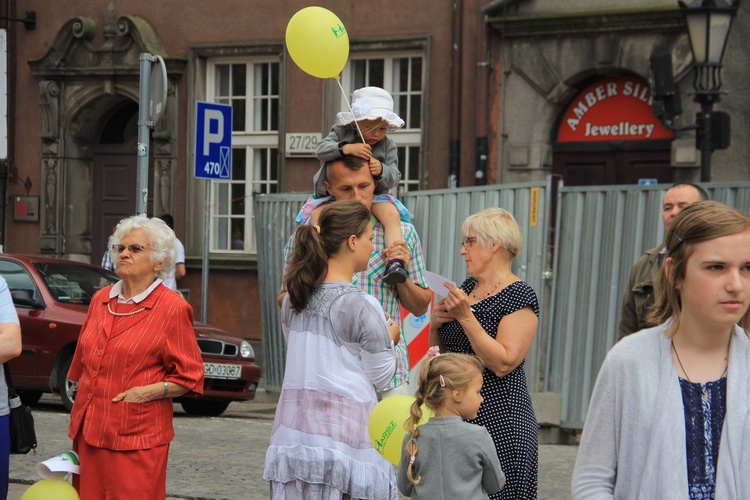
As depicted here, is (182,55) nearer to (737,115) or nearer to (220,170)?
(220,170)

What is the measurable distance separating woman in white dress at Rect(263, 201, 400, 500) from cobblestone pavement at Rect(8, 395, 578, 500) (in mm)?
3893

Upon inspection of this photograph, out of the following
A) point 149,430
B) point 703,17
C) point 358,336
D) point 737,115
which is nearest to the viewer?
point 358,336

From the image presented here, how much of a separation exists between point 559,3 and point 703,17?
4.33 meters

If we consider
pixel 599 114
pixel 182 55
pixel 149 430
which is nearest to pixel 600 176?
pixel 599 114

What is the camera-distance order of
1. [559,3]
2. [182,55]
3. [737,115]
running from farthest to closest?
1. [182,55]
2. [559,3]
3. [737,115]

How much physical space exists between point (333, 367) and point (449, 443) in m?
0.48

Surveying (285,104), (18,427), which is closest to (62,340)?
(285,104)

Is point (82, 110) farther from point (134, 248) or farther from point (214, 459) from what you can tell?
point (134, 248)

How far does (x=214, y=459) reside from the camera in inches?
402

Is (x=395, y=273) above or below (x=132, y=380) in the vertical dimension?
above

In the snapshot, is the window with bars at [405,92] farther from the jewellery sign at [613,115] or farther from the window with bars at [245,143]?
the jewellery sign at [613,115]

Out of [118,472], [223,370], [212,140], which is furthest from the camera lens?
[212,140]

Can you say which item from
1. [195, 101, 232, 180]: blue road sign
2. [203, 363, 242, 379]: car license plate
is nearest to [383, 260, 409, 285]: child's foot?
[203, 363, 242, 379]: car license plate

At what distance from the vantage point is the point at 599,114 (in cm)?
1712
